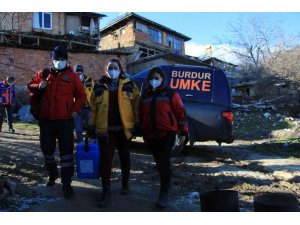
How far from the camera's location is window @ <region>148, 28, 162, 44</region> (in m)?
41.2

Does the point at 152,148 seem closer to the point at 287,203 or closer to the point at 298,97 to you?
the point at 287,203

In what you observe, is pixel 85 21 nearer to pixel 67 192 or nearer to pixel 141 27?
pixel 141 27

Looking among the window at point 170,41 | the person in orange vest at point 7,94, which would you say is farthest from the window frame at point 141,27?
the person in orange vest at point 7,94

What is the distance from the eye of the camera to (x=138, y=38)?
38.6 metres

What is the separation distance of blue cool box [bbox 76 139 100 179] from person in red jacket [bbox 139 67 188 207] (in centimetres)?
82

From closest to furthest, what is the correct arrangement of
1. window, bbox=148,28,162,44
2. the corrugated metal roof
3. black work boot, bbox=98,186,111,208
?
black work boot, bbox=98,186,111,208, the corrugated metal roof, window, bbox=148,28,162,44

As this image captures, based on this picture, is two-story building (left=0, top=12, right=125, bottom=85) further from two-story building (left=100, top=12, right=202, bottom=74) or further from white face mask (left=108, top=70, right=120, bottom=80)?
white face mask (left=108, top=70, right=120, bottom=80)

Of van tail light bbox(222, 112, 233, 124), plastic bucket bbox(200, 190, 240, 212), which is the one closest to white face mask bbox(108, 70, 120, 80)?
plastic bucket bbox(200, 190, 240, 212)

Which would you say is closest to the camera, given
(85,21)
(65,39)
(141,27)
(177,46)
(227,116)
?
(227,116)

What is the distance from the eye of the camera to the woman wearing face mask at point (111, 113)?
4742 mm

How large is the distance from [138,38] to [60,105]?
3453 cm

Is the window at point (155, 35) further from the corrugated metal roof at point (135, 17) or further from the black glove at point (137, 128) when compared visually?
the black glove at point (137, 128)

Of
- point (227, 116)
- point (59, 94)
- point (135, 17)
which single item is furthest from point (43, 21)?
point (59, 94)

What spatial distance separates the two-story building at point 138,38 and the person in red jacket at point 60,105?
27.4m
